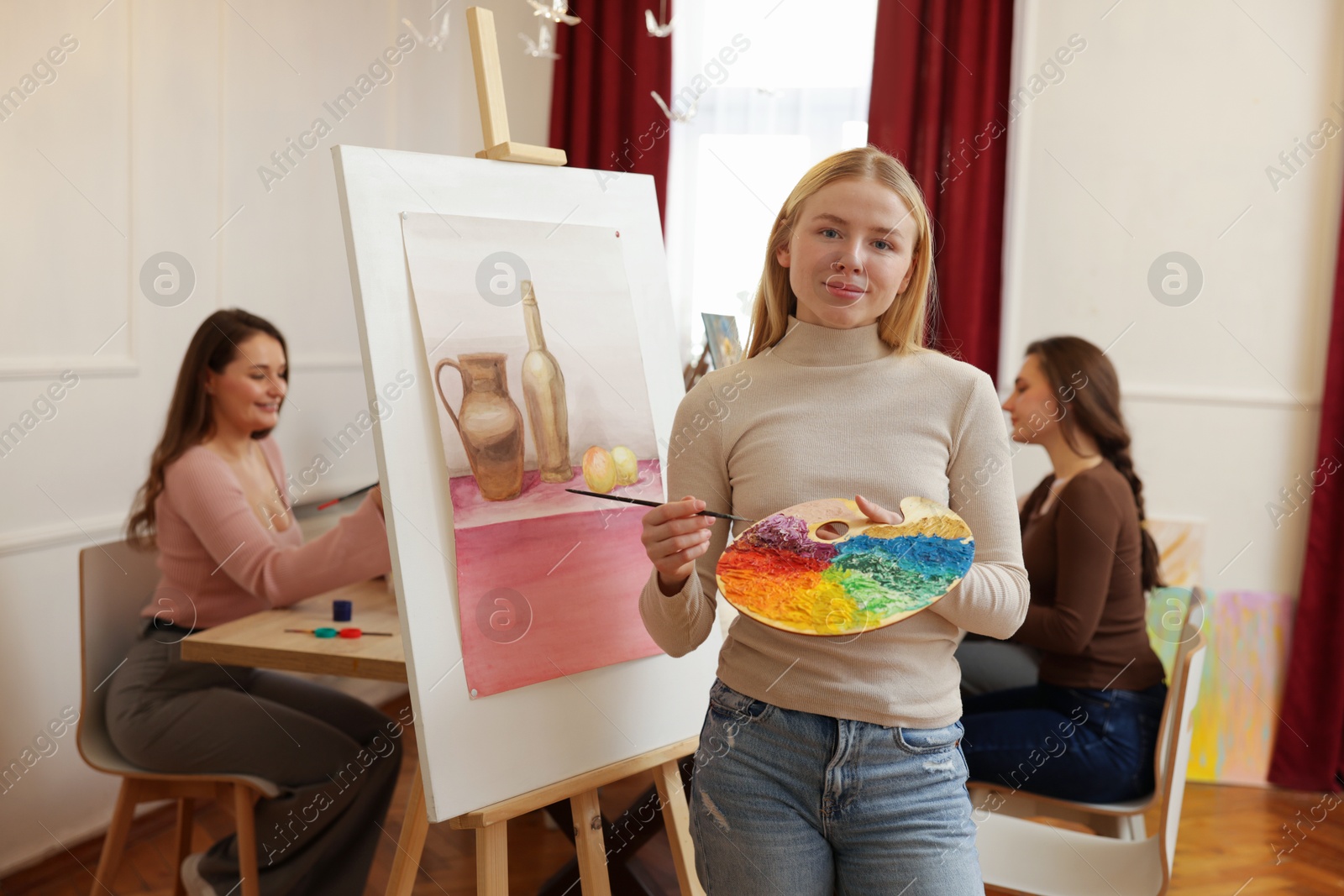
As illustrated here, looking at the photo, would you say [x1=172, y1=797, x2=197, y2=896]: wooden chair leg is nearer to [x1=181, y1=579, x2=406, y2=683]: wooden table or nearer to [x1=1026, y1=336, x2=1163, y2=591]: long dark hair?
[x1=181, y1=579, x2=406, y2=683]: wooden table

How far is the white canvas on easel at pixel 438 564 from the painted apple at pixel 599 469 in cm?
14

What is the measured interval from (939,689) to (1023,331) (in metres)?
2.50

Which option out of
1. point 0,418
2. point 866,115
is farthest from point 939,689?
point 866,115

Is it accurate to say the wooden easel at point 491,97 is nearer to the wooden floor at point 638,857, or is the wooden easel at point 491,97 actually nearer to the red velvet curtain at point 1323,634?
the wooden floor at point 638,857

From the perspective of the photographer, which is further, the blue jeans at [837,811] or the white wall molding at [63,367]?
the white wall molding at [63,367]

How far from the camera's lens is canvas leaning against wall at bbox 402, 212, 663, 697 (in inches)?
56.6

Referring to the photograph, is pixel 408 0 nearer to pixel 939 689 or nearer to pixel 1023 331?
pixel 1023 331

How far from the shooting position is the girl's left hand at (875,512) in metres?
1.14

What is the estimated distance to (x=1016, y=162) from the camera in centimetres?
334

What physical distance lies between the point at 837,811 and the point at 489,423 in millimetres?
745

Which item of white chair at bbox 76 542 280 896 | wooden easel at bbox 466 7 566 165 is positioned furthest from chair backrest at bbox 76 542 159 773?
wooden easel at bbox 466 7 566 165

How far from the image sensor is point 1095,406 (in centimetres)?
230

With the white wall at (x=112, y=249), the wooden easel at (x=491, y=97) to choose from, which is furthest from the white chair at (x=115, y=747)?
the wooden easel at (x=491, y=97)

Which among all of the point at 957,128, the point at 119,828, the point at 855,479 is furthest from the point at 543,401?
the point at 957,128
